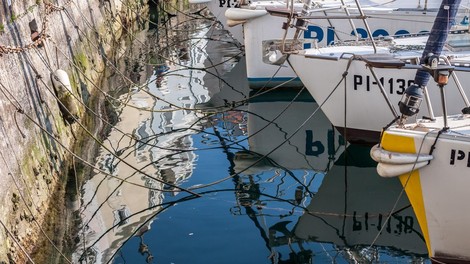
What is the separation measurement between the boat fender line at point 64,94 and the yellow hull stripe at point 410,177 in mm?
6637

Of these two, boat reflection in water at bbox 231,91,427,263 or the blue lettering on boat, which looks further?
the blue lettering on boat

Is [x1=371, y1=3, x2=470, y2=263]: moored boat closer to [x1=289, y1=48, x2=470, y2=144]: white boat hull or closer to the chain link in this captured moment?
[x1=289, y1=48, x2=470, y2=144]: white boat hull

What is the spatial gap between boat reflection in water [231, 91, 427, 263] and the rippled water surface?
0.02 metres

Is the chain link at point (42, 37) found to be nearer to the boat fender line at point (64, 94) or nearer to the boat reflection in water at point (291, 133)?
the boat fender line at point (64, 94)

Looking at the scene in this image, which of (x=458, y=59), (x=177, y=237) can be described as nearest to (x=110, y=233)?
(x=177, y=237)

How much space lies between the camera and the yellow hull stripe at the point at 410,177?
29.0 ft

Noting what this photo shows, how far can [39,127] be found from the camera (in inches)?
445

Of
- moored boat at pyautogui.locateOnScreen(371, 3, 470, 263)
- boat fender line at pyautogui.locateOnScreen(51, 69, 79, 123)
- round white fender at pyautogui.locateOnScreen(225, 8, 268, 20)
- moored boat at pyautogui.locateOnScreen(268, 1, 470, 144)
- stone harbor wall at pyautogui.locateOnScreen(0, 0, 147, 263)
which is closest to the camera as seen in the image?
moored boat at pyautogui.locateOnScreen(371, 3, 470, 263)

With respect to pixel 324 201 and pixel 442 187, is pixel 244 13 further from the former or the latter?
pixel 442 187

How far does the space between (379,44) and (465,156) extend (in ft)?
19.3

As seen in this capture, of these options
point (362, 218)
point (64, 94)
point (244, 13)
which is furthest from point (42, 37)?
point (362, 218)

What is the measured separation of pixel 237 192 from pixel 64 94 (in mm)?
3948

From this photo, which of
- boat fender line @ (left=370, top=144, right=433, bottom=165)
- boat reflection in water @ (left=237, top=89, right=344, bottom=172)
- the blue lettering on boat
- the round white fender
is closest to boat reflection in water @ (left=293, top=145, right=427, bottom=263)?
boat fender line @ (left=370, top=144, right=433, bottom=165)

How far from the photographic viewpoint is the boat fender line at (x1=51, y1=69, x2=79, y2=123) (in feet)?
43.9
